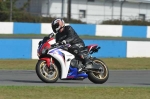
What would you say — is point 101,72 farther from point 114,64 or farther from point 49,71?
point 114,64

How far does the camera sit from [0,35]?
3338 centimetres

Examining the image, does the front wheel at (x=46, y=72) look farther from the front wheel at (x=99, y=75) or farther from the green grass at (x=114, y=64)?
the green grass at (x=114, y=64)

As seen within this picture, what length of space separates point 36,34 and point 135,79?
21.0 metres

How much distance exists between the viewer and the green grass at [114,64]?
61.3ft

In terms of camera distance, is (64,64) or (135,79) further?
(135,79)

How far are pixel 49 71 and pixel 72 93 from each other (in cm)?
211

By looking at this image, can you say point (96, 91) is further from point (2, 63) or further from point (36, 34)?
point (36, 34)

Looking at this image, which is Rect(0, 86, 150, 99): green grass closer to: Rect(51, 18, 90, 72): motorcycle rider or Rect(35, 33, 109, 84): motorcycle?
Rect(35, 33, 109, 84): motorcycle

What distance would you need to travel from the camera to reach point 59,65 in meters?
12.0

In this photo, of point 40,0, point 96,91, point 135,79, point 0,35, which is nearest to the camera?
point 96,91

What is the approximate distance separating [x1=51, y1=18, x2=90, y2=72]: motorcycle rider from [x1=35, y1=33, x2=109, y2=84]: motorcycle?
10cm

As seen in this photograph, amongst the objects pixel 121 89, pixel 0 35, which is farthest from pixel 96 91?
pixel 0 35

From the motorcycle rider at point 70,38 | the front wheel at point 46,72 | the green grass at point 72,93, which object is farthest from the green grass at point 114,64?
the green grass at point 72,93

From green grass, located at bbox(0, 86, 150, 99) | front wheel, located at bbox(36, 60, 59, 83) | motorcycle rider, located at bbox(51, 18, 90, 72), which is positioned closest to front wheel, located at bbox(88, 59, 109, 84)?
motorcycle rider, located at bbox(51, 18, 90, 72)
